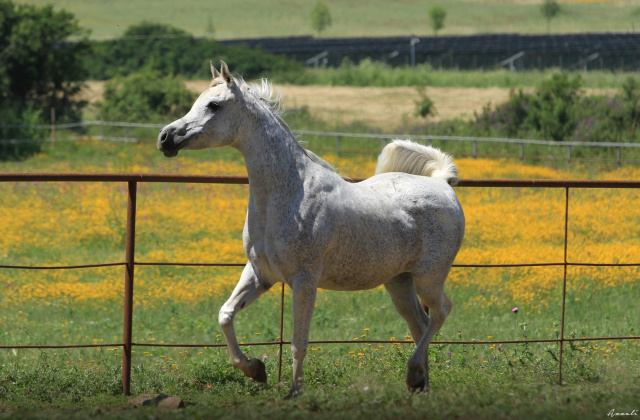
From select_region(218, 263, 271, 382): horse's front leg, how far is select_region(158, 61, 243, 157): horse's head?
2.76ft

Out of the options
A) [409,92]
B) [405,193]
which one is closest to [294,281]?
[405,193]

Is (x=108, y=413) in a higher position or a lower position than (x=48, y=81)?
lower

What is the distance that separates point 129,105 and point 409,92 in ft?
50.3

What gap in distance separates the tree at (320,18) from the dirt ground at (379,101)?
45.0 meters

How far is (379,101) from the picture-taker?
139 ft

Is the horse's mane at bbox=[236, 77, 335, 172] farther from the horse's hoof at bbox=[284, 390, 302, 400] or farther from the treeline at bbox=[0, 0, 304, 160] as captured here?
the treeline at bbox=[0, 0, 304, 160]

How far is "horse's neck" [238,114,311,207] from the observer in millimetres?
5000

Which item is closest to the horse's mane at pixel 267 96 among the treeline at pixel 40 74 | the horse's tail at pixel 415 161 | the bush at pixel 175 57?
the horse's tail at pixel 415 161

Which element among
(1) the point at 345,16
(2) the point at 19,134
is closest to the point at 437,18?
(1) the point at 345,16

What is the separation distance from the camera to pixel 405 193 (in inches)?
215

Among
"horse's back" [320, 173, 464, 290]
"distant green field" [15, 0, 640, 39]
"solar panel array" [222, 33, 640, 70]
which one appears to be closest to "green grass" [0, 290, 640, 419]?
"horse's back" [320, 173, 464, 290]

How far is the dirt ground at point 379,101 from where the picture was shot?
36.2 meters

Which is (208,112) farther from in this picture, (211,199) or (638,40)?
(638,40)

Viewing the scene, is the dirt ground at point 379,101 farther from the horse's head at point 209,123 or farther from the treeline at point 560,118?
the horse's head at point 209,123
